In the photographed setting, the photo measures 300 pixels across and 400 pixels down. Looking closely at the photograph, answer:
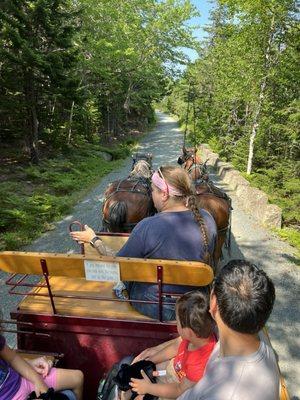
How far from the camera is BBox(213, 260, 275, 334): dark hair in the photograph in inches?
62.0

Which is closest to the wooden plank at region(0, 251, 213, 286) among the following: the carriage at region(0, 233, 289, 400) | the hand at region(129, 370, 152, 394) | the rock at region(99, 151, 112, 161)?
the carriage at region(0, 233, 289, 400)

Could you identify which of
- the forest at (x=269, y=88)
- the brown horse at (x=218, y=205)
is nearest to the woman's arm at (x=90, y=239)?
the brown horse at (x=218, y=205)

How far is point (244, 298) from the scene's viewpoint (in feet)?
5.24

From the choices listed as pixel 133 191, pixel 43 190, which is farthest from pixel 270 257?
pixel 43 190

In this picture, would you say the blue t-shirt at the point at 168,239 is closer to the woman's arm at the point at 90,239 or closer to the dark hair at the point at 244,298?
the woman's arm at the point at 90,239

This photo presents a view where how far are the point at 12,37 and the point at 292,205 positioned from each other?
10304 mm

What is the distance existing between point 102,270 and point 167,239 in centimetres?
55

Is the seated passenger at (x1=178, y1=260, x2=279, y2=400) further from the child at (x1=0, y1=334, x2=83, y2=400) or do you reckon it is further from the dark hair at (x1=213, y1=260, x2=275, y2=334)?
the child at (x1=0, y1=334, x2=83, y2=400)

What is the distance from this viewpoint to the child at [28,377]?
2.43 metres

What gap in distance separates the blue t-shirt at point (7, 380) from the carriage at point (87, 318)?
369mm

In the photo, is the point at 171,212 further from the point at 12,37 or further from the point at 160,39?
the point at 160,39

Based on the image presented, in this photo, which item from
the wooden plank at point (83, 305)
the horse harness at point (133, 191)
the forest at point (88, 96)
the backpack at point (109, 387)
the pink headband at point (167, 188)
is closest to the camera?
the backpack at point (109, 387)

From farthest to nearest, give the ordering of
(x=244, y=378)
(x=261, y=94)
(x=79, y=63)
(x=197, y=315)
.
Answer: (x=79, y=63), (x=261, y=94), (x=197, y=315), (x=244, y=378)

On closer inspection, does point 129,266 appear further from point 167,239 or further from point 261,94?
point 261,94
